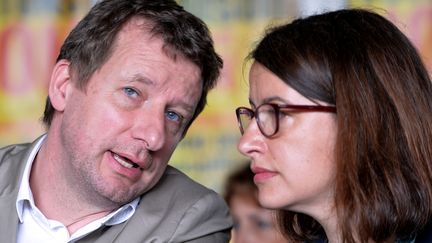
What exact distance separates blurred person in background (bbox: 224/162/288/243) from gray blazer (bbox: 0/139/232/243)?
81 centimetres

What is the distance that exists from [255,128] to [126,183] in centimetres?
41

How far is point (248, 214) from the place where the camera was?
3.48 metres

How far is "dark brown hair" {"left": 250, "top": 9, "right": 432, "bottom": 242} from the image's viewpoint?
2.10m

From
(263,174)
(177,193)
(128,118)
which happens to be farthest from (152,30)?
(263,174)

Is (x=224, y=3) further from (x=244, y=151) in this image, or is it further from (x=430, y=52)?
(x=244, y=151)

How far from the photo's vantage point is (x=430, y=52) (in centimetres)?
428

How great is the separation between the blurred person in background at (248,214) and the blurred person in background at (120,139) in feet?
2.73

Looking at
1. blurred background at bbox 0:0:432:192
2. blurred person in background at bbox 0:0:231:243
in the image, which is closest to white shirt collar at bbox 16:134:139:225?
blurred person in background at bbox 0:0:231:243

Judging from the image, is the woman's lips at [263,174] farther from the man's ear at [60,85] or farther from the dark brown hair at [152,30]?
the man's ear at [60,85]

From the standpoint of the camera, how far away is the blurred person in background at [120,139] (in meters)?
2.40

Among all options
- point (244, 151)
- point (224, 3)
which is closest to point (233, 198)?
point (224, 3)

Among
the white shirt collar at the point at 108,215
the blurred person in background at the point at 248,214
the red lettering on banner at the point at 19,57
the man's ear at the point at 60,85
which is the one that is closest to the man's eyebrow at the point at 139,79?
the man's ear at the point at 60,85

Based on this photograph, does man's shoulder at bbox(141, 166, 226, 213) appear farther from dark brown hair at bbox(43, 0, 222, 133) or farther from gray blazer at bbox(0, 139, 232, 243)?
dark brown hair at bbox(43, 0, 222, 133)

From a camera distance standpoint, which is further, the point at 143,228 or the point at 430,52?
the point at 430,52
